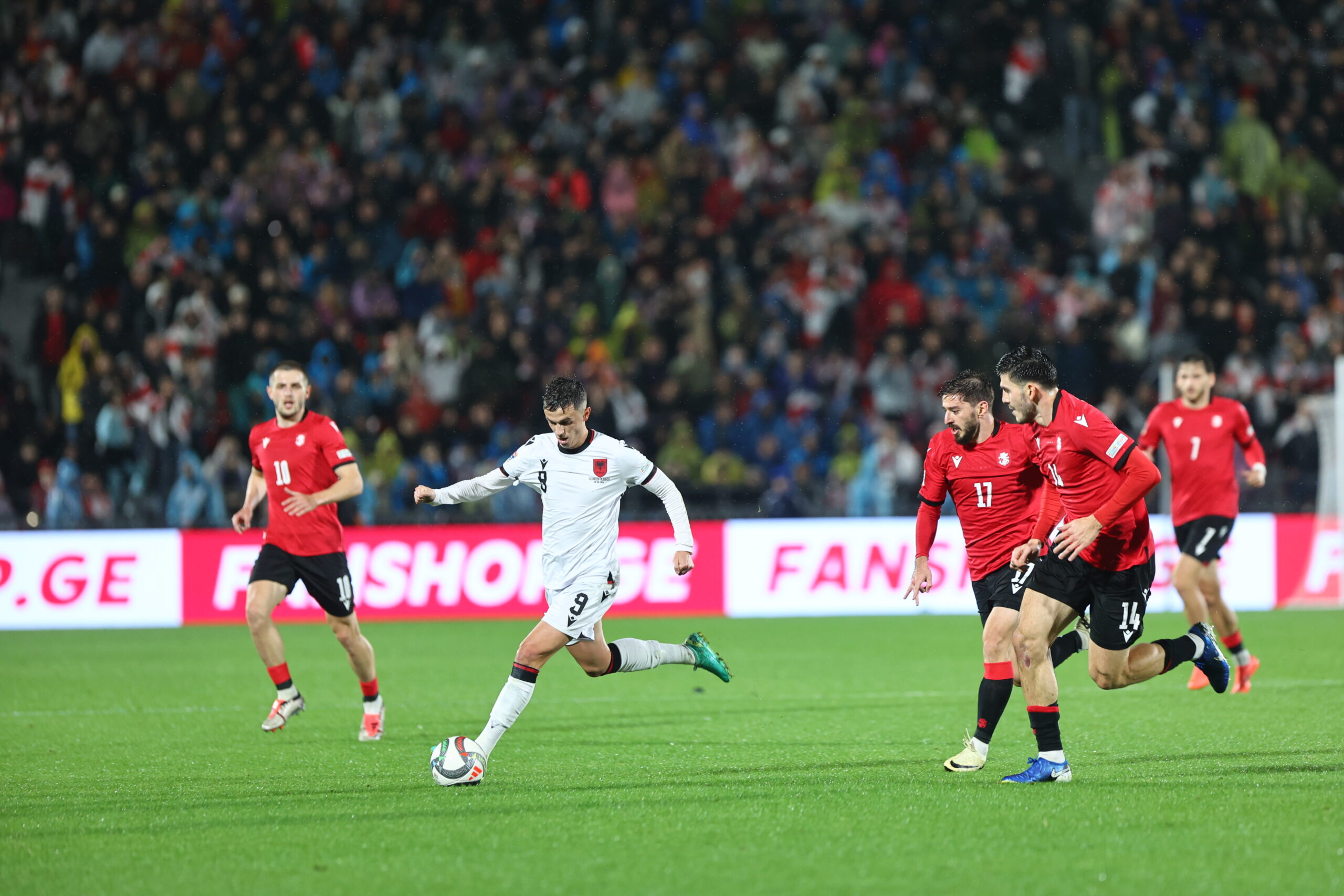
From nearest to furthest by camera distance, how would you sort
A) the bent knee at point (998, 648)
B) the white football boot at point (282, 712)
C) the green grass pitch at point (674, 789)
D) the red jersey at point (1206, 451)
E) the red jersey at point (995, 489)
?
the green grass pitch at point (674, 789) < the bent knee at point (998, 648) < the red jersey at point (995, 489) < the white football boot at point (282, 712) < the red jersey at point (1206, 451)

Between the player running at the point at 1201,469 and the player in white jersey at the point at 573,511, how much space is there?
468 centimetres

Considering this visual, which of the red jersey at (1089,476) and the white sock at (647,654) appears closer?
the red jersey at (1089,476)

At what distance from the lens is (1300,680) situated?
1141 cm

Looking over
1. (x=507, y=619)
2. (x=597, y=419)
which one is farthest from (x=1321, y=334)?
(x=507, y=619)

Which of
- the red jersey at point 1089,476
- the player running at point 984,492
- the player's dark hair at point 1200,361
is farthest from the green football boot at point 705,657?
the player's dark hair at point 1200,361

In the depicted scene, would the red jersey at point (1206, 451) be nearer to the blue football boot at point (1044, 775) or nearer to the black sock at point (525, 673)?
the blue football boot at point (1044, 775)

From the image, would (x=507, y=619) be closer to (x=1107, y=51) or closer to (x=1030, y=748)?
(x=1030, y=748)

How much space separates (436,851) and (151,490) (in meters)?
13.1

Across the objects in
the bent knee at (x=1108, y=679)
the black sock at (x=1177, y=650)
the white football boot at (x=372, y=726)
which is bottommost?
the white football boot at (x=372, y=726)

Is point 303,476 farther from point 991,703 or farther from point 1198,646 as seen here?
point 1198,646

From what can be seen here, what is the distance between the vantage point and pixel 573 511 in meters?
8.05

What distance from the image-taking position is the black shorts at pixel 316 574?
966 centimetres

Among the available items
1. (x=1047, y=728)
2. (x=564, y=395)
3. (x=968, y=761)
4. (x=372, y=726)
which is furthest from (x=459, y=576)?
(x=1047, y=728)

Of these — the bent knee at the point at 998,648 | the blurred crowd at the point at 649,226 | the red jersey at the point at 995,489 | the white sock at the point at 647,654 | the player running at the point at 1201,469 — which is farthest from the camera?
the blurred crowd at the point at 649,226
